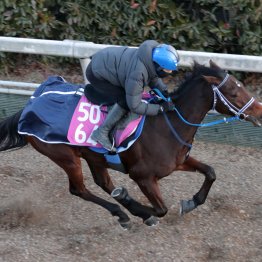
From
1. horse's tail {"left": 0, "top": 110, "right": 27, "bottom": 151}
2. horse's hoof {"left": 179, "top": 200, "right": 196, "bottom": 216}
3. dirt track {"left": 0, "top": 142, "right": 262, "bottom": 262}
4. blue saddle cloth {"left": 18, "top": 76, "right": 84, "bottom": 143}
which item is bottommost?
dirt track {"left": 0, "top": 142, "right": 262, "bottom": 262}

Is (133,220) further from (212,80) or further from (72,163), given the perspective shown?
(212,80)

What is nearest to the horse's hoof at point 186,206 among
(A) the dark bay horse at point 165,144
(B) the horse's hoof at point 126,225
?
(A) the dark bay horse at point 165,144

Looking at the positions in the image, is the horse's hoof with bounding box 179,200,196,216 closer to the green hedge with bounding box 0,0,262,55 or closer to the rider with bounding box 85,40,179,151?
the rider with bounding box 85,40,179,151

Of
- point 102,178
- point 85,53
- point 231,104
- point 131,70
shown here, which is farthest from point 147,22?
point 231,104

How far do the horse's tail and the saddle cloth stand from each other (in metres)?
0.31

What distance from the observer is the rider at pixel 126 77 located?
4910 mm

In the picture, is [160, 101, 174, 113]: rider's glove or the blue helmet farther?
[160, 101, 174, 113]: rider's glove

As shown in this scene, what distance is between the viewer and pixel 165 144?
17.4ft

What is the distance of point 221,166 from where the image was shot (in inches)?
271

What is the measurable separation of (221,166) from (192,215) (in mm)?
1169

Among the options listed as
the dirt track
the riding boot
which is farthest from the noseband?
the dirt track

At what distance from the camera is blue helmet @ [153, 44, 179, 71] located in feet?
15.8

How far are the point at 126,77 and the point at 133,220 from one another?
1583mm

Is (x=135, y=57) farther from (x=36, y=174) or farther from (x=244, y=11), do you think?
(x=244, y=11)
